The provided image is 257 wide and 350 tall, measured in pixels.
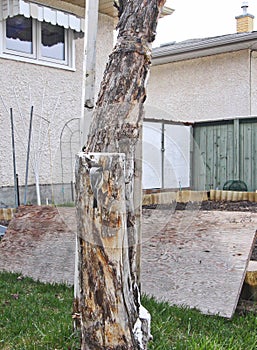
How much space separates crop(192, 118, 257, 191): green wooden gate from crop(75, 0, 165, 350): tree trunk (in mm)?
7652

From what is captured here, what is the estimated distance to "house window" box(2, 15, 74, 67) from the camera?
26.0ft

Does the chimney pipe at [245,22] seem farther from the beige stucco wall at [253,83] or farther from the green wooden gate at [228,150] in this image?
the green wooden gate at [228,150]

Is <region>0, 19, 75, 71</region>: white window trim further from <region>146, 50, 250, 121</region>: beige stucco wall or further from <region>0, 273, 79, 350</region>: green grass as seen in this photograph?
<region>0, 273, 79, 350</region>: green grass

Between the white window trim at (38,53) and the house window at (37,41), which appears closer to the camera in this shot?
the white window trim at (38,53)

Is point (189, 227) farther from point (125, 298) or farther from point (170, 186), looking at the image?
point (125, 298)

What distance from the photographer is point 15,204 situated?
771cm

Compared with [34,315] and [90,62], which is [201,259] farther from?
[90,62]

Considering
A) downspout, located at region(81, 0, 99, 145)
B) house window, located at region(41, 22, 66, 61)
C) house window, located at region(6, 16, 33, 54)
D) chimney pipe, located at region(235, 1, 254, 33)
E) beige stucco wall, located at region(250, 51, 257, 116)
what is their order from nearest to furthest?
downspout, located at region(81, 0, 99, 145)
house window, located at region(6, 16, 33, 54)
house window, located at region(41, 22, 66, 61)
beige stucco wall, located at region(250, 51, 257, 116)
chimney pipe, located at region(235, 1, 254, 33)

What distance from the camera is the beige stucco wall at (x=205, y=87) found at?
40.6ft

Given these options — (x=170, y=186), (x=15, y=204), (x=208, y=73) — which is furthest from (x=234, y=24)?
(x=170, y=186)

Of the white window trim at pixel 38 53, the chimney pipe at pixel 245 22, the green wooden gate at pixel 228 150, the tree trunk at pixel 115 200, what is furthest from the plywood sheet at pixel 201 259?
Result: the chimney pipe at pixel 245 22

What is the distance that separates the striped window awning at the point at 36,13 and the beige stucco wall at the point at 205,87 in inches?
174

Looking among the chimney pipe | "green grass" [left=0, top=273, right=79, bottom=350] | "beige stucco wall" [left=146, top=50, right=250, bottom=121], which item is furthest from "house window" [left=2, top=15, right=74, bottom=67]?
the chimney pipe

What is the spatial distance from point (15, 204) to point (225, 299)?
5194mm
